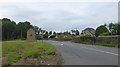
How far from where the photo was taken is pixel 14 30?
131 metres

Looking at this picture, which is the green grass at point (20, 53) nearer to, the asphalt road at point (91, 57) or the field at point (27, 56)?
the field at point (27, 56)

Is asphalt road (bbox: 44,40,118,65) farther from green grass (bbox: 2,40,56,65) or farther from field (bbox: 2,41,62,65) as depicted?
green grass (bbox: 2,40,56,65)

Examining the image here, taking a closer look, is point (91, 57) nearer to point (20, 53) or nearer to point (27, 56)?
point (27, 56)

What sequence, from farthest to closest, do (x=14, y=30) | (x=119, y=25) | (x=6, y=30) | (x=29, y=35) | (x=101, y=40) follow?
(x=14, y=30) < (x=6, y=30) < (x=29, y=35) < (x=119, y=25) < (x=101, y=40)

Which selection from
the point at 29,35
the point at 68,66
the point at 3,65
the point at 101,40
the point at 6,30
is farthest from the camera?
the point at 6,30

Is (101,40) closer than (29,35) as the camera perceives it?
Yes

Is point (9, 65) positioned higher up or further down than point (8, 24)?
further down

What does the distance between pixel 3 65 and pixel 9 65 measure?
30 centimetres

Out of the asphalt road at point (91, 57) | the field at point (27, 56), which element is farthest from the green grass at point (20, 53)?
the asphalt road at point (91, 57)

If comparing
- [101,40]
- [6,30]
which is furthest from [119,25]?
[6,30]

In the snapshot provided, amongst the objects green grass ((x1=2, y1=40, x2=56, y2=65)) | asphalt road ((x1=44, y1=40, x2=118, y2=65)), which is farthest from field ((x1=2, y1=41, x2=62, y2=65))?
asphalt road ((x1=44, y1=40, x2=118, y2=65))

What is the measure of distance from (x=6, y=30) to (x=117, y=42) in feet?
271

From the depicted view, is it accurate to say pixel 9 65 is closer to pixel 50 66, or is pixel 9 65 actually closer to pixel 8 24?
pixel 50 66

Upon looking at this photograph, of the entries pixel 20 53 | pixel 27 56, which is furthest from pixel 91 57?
pixel 20 53
